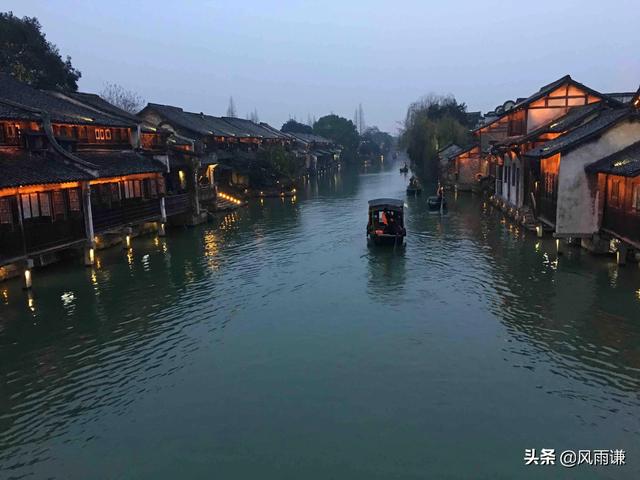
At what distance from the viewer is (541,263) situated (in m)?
27.7

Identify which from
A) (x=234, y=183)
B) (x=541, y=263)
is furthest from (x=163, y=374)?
(x=234, y=183)

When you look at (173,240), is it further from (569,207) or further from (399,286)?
(569,207)

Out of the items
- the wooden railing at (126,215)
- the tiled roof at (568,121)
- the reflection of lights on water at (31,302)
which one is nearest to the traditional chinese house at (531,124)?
the tiled roof at (568,121)

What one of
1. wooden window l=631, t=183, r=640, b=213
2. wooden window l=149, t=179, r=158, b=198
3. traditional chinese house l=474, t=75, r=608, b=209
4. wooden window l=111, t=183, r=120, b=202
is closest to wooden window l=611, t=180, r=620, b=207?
wooden window l=631, t=183, r=640, b=213

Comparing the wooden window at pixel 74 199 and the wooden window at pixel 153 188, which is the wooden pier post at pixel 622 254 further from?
the wooden window at pixel 153 188

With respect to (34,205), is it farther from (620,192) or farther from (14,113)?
(620,192)

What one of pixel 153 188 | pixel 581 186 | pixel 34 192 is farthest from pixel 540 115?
pixel 34 192

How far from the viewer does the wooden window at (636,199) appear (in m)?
22.7

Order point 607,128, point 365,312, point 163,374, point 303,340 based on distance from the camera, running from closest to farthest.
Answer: point 163,374 < point 303,340 < point 365,312 < point 607,128

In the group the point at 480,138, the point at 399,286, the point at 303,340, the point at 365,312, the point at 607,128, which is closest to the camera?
the point at 303,340

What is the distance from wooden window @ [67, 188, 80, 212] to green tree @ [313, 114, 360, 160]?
141 metres

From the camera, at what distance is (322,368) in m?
15.9

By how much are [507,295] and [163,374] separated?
15.5 metres

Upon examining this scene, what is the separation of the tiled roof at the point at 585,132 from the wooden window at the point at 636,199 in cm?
485
